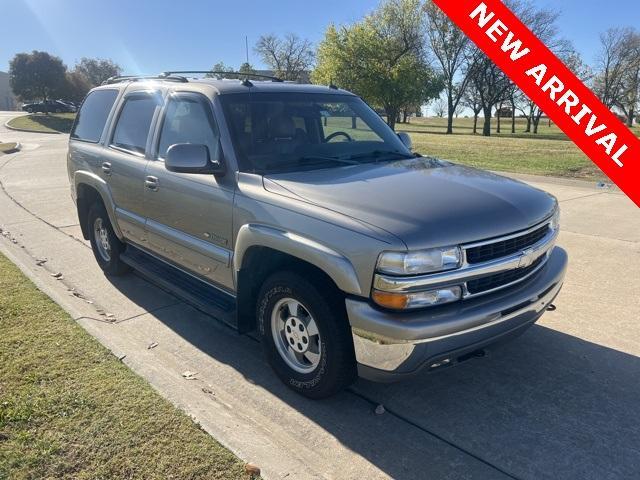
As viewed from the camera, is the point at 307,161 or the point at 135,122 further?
the point at 135,122

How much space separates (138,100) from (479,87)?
188ft

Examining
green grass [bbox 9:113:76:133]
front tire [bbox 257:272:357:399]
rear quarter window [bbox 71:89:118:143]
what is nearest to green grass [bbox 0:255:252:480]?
front tire [bbox 257:272:357:399]

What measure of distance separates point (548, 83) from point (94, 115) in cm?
604

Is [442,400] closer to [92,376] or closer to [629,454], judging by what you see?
[629,454]

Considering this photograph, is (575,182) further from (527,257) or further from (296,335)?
(296,335)

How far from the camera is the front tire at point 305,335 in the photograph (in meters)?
2.94

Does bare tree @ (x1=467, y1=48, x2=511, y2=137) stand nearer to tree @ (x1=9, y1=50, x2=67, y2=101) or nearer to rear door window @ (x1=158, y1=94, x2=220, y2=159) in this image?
tree @ (x1=9, y1=50, x2=67, y2=101)

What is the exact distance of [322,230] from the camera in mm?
2840

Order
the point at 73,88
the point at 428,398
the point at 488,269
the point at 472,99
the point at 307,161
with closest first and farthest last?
the point at 488,269
the point at 428,398
the point at 307,161
the point at 73,88
the point at 472,99

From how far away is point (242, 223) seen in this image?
3.39 metres

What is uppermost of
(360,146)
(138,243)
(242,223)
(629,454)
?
(360,146)

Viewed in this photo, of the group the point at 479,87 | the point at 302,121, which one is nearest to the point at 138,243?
the point at 302,121

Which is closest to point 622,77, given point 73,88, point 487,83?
point 487,83

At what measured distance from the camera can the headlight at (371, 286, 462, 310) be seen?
266cm
